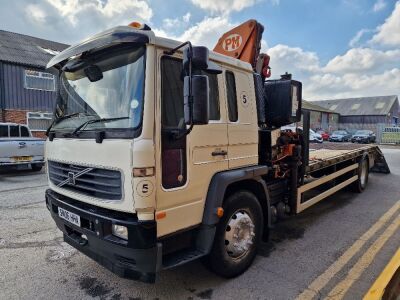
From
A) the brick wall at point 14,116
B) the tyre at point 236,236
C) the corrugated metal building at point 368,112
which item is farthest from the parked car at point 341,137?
the tyre at point 236,236

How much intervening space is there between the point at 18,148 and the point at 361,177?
10488mm

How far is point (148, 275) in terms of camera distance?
2680mm

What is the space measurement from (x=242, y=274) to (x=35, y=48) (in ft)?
69.5

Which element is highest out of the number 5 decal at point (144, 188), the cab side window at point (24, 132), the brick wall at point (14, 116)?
the brick wall at point (14, 116)

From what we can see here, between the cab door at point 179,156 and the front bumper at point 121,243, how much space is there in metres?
0.18

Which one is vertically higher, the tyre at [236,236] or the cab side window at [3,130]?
the cab side window at [3,130]

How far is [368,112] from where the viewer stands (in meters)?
56.7

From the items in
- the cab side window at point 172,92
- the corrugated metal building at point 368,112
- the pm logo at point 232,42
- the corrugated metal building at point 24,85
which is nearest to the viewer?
the cab side window at point 172,92

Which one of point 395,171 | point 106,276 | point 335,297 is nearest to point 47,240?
point 106,276

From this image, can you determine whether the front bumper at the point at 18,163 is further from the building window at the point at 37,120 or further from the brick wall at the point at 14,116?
the building window at the point at 37,120

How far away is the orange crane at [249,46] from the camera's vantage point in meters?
4.25

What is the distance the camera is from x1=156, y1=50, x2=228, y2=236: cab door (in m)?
2.71

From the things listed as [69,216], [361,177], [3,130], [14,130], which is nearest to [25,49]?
[14,130]

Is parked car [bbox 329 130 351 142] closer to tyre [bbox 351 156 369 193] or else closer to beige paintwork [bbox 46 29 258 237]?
tyre [bbox 351 156 369 193]
